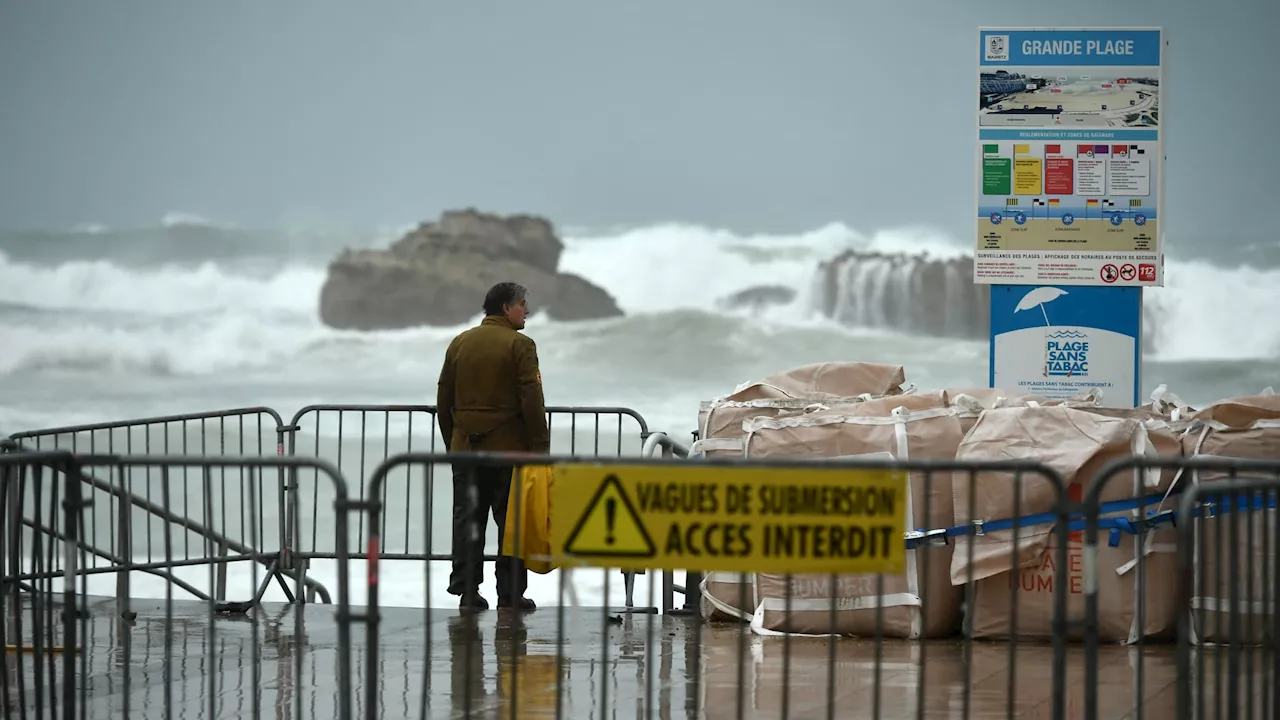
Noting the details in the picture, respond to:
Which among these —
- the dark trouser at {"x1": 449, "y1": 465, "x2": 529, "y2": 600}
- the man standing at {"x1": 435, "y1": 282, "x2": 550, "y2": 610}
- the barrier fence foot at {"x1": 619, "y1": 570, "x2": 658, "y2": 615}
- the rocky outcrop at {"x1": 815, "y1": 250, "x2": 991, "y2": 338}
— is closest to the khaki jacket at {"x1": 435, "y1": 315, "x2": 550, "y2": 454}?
the man standing at {"x1": 435, "y1": 282, "x2": 550, "y2": 610}

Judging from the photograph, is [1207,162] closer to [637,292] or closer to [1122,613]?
[637,292]

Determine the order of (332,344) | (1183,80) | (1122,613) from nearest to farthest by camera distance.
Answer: (1122,613)
(1183,80)
(332,344)

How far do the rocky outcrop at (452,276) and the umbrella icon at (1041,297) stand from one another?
11.8 meters

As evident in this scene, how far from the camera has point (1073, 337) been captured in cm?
770

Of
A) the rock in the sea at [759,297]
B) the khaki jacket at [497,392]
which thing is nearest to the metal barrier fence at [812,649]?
the khaki jacket at [497,392]

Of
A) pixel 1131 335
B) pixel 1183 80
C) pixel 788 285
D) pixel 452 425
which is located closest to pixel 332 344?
pixel 788 285

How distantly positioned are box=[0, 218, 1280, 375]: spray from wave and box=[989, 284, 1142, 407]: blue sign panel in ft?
32.8

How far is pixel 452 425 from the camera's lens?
25.2 feet

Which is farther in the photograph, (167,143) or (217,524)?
(167,143)

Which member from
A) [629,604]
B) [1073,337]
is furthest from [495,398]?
[1073,337]

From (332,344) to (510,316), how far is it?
12.8 meters

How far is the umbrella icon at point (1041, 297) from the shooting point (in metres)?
7.69

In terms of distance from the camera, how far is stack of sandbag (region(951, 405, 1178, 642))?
6098mm

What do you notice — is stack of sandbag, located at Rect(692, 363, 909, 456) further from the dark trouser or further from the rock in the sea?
the rock in the sea
